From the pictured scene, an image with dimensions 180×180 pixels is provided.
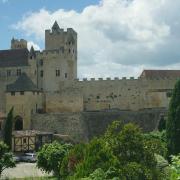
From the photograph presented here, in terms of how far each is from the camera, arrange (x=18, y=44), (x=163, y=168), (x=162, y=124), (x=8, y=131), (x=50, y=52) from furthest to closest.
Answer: (x=18, y=44) < (x=50, y=52) < (x=162, y=124) < (x=8, y=131) < (x=163, y=168)

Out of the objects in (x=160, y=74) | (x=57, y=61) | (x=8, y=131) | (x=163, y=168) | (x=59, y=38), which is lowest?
(x=163, y=168)

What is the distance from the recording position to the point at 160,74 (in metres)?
67.7

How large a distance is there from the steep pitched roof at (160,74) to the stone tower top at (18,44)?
60.7ft

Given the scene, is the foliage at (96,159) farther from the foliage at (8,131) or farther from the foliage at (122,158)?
the foliage at (8,131)

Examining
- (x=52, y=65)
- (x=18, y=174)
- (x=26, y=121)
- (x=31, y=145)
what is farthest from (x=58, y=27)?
(x=18, y=174)

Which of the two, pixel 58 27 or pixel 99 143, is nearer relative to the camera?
pixel 99 143

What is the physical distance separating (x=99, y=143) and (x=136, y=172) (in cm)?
216

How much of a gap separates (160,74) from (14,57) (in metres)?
19.5

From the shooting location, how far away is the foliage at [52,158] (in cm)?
3209

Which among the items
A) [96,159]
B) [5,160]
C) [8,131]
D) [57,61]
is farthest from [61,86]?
[96,159]

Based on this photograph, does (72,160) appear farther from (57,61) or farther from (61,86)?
(57,61)

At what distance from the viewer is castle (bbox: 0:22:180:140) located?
60.6 m

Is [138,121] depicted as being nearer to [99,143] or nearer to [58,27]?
[58,27]

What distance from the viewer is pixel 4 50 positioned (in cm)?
7012
